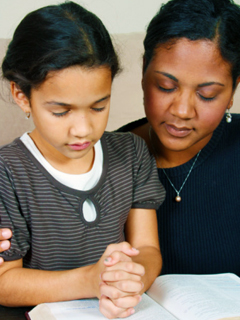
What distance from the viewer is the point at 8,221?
95 centimetres

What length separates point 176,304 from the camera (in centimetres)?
88

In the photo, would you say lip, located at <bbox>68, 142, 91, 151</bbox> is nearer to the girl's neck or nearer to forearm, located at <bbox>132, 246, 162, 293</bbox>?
forearm, located at <bbox>132, 246, 162, 293</bbox>

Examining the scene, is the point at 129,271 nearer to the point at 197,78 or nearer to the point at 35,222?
the point at 35,222

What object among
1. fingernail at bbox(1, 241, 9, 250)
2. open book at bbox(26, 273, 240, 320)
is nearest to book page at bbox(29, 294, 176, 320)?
open book at bbox(26, 273, 240, 320)

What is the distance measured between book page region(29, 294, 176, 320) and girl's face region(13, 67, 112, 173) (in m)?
0.30

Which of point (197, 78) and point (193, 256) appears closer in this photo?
point (197, 78)

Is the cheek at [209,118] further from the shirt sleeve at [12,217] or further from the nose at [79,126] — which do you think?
the shirt sleeve at [12,217]

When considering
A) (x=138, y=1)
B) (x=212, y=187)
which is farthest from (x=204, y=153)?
(x=138, y=1)

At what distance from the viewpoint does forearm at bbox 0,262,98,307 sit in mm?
906

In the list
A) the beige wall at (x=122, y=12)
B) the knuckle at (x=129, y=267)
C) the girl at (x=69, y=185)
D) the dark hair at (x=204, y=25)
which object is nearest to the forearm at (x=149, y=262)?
the girl at (x=69, y=185)

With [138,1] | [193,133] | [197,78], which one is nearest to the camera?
[197,78]

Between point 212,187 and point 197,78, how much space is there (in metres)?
0.38

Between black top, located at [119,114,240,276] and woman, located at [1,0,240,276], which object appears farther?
black top, located at [119,114,240,276]

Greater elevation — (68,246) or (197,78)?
(197,78)
